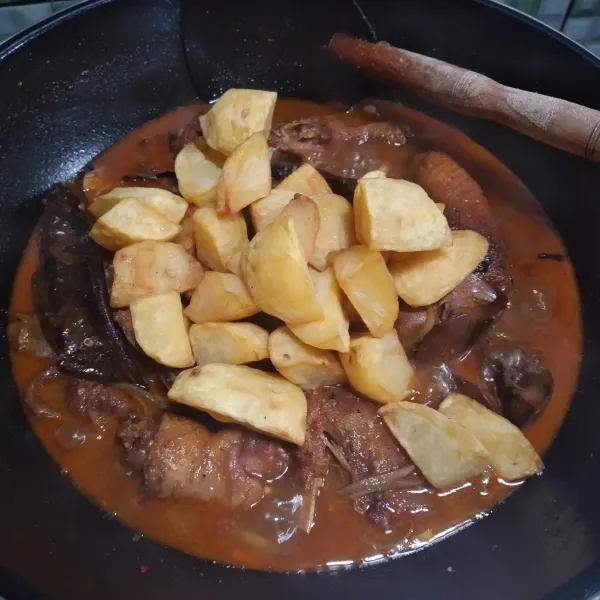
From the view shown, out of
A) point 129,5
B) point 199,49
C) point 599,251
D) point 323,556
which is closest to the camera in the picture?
point 323,556

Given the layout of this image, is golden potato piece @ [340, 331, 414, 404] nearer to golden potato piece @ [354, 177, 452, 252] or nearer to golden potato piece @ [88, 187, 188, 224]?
golden potato piece @ [354, 177, 452, 252]

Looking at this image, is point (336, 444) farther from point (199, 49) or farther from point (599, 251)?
point (199, 49)

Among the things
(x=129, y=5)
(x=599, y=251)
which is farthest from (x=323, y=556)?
(x=129, y=5)

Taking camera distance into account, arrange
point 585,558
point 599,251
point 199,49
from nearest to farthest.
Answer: point 585,558 → point 599,251 → point 199,49

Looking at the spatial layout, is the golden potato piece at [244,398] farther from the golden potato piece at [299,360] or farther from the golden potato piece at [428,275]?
the golden potato piece at [428,275]

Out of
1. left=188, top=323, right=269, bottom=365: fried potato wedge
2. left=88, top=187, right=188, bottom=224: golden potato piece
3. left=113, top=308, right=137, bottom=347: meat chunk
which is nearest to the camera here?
left=188, top=323, right=269, bottom=365: fried potato wedge

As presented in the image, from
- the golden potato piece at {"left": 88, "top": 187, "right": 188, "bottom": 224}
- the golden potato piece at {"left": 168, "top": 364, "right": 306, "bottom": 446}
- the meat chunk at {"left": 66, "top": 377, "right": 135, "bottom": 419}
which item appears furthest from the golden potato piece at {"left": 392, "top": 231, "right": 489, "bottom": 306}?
the meat chunk at {"left": 66, "top": 377, "right": 135, "bottom": 419}
